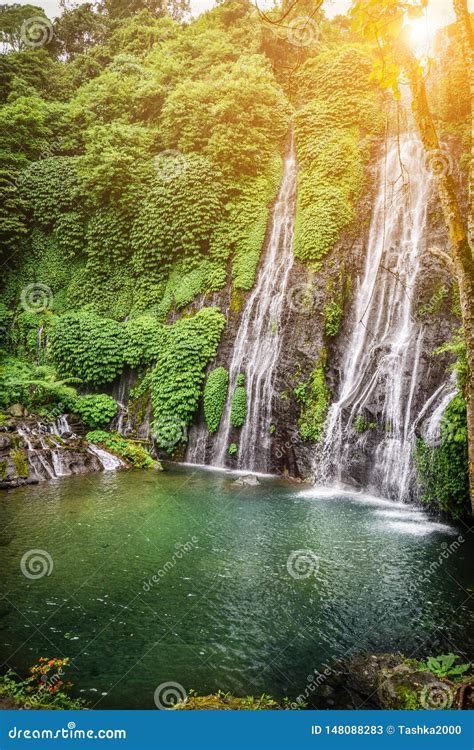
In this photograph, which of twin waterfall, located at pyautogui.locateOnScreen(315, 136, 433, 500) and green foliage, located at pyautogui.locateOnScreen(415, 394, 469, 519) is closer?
green foliage, located at pyautogui.locateOnScreen(415, 394, 469, 519)

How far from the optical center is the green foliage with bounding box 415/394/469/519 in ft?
24.9

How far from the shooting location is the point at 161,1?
82.0 feet

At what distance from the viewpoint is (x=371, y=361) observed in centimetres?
1144

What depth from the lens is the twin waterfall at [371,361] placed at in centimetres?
996

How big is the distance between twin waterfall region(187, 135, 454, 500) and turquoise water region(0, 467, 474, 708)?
157cm

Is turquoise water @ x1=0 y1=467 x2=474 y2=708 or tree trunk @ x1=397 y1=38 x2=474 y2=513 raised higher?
tree trunk @ x1=397 y1=38 x2=474 y2=513

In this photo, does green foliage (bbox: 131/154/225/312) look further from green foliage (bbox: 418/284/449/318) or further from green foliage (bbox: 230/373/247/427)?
green foliage (bbox: 418/284/449/318)

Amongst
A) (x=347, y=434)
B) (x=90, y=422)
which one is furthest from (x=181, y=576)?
(x=90, y=422)

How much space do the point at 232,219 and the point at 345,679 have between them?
49.4 ft

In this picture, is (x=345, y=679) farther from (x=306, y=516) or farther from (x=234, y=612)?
(x=306, y=516)

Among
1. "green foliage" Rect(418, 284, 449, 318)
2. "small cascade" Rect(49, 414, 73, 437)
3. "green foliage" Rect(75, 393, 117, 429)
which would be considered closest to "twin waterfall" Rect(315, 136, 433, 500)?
"green foliage" Rect(418, 284, 449, 318)
